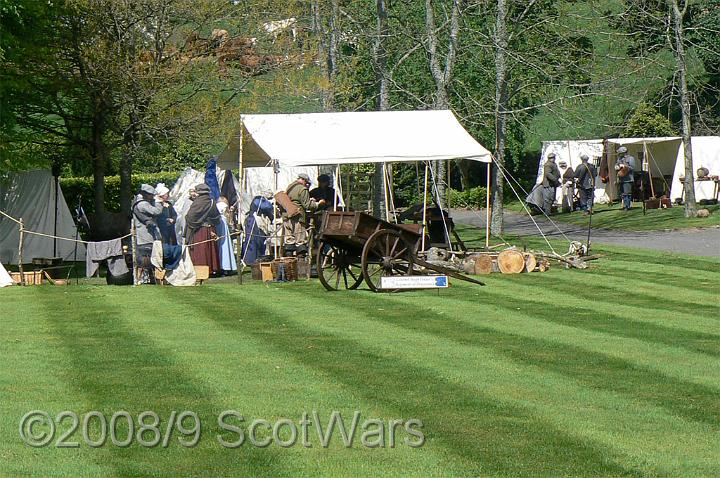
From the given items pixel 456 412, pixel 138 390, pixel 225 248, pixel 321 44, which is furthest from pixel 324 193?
pixel 456 412

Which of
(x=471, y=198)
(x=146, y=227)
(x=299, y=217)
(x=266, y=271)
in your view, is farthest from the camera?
(x=471, y=198)

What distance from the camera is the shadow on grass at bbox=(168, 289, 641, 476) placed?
7535mm

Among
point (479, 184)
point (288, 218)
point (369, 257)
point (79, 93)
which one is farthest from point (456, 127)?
point (479, 184)

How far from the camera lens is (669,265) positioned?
2288 cm

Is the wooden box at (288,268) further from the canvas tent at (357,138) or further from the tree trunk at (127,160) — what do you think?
the tree trunk at (127,160)

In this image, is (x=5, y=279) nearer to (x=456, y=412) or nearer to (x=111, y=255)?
(x=111, y=255)

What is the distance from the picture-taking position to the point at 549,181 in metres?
39.3

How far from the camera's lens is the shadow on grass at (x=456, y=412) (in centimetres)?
754

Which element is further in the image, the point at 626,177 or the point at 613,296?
the point at 626,177

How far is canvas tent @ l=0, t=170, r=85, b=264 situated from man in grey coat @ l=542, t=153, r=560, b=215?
16718 millimetres

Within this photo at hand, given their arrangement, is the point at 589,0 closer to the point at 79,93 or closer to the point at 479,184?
the point at 79,93

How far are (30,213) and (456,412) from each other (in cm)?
2072

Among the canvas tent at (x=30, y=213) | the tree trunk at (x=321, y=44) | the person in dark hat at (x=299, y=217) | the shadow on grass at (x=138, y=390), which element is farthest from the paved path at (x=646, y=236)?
the shadow on grass at (x=138, y=390)

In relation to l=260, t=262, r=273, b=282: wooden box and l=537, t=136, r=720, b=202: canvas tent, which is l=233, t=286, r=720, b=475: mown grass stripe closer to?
l=260, t=262, r=273, b=282: wooden box
